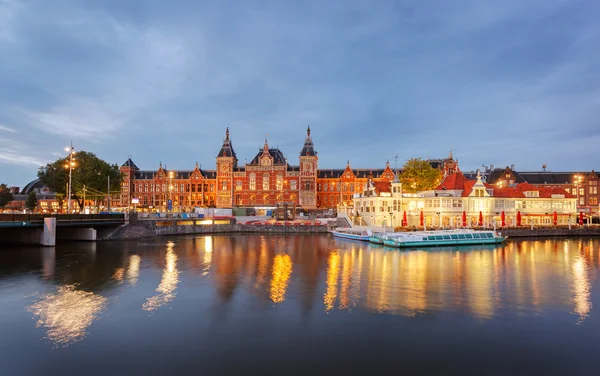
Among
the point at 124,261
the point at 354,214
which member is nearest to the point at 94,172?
the point at 124,261

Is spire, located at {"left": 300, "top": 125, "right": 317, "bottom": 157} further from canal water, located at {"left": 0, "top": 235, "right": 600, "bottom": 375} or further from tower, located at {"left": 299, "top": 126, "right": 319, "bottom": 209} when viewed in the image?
canal water, located at {"left": 0, "top": 235, "right": 600, "bottom": 375}

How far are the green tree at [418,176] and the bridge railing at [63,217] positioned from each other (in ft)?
199

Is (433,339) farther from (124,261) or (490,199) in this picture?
(490,199)

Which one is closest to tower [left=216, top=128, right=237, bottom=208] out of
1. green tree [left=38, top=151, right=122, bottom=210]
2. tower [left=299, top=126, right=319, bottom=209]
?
tower [left=299, top=126, right=319, bottom=209]

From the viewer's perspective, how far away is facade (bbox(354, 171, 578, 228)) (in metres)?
72.9

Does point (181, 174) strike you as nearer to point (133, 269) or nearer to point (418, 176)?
point (418, 176)

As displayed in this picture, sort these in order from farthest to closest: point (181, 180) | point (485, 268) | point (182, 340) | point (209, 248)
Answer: point (181, 180) < point (209, 248) < point (485, 268) < point (182, 340)

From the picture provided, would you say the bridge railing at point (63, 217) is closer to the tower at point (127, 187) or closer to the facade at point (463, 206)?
the facade at point (463, 206)

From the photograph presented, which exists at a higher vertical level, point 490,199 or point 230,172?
point 230,172

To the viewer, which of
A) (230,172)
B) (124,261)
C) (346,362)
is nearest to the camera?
(346,362)

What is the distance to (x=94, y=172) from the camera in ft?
281

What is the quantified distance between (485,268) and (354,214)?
144 ft

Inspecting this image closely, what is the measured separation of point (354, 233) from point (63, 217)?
46.1m

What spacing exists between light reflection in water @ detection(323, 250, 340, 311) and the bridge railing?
38.1 meters
